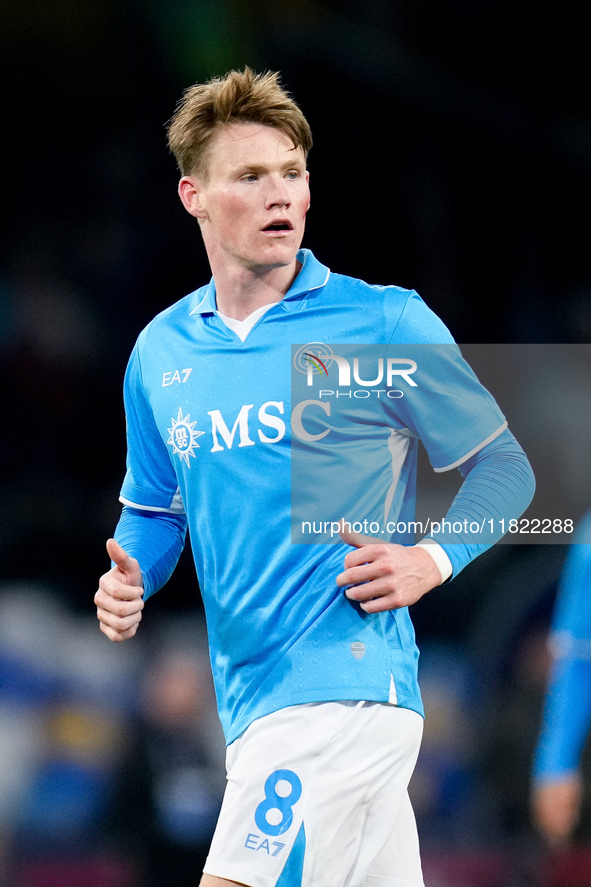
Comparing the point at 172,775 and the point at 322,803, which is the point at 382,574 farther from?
the point at 172,775

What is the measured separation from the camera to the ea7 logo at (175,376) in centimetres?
226

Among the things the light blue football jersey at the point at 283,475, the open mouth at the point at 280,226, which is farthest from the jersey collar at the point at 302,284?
the open mouth at the point at 280,226

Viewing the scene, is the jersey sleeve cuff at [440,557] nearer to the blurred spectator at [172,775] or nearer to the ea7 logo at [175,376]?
the ea7 logo at [175,376]

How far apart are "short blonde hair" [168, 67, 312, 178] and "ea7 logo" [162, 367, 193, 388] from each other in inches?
18.9

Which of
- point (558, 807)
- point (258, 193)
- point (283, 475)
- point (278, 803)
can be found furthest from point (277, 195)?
point (558, 807)

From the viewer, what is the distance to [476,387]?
2.11 metres

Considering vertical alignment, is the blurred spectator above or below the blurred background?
below

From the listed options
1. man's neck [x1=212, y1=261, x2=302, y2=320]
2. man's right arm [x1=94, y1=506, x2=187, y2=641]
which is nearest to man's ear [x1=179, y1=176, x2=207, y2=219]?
man's neck [x1=212, y1=261, x2=302, y2=320]

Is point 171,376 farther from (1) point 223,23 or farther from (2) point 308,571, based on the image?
(1) point 223,23

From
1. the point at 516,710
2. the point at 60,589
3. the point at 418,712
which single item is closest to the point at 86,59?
the point at 60,589

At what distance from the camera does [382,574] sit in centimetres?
184

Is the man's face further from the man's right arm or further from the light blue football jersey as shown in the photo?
the man's right arm

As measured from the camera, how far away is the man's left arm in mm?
1844

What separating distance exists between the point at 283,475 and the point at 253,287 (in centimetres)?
48
